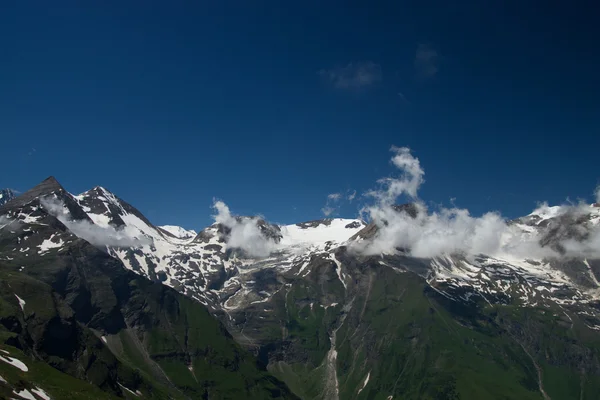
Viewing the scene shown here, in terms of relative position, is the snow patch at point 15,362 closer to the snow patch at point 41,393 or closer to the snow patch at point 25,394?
the snow patch at point 41,393

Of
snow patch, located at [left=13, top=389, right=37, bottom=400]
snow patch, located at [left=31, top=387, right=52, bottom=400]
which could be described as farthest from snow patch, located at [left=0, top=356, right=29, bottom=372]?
snow patch, located at [left=13, top=389, right=37, bottom=400]

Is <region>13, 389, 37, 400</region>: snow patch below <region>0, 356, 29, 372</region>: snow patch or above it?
below

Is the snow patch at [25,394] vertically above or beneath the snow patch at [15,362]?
beneath

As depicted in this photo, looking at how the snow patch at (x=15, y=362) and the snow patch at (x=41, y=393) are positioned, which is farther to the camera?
the snow patch at (x=15, y=362)

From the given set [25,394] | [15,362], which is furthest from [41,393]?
[15,362]

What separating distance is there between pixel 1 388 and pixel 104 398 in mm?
63957

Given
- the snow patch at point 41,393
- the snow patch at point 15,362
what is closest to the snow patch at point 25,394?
the snow patch at point 41,393

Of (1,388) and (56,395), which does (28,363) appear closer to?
(56,395)

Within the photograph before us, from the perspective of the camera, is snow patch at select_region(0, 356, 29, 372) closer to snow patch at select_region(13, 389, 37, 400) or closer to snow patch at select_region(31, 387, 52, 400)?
snow patch at select_region(31, 387, 52, 400)

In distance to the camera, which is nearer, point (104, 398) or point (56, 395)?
point (56, 395)

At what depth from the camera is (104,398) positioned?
196 m

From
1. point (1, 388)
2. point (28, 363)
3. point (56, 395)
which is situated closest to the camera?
point (1, 388)

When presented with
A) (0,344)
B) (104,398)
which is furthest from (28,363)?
(104,398)

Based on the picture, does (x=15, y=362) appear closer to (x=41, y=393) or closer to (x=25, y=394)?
(x=41, y=393)
